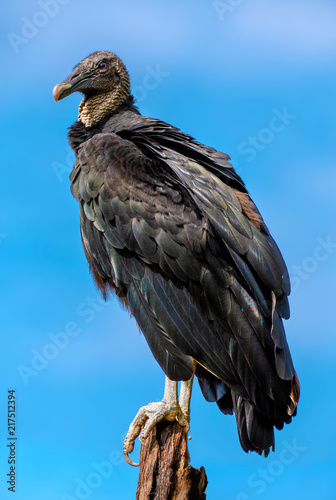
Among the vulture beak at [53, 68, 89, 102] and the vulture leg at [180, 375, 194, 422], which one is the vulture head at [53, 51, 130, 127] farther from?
the vulture leg at [180, 375, 194, 422]

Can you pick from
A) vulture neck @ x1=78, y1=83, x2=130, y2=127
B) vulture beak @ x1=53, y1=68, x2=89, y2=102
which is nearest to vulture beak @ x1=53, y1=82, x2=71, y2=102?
vulture beak @ x1=53, y1=68, x2=89, y2=102

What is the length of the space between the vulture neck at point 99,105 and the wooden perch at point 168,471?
9.92 ft

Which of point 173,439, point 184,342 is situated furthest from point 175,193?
point 173,439

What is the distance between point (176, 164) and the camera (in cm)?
656

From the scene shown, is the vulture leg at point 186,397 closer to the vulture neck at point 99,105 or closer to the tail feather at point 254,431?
the tail feather at point 254,431

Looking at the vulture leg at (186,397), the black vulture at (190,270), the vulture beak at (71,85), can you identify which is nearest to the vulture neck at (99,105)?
the vulture beak at (71,85)

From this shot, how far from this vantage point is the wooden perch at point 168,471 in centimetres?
609

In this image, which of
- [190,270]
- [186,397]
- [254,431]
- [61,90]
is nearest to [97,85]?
[61,90]

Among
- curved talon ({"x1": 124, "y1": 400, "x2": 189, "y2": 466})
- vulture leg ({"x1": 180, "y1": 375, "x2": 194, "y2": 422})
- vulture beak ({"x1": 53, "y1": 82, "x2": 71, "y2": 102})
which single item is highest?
vulture beak ({"x1": 53, "y1": 82, "x2": 71, "y2": 102})

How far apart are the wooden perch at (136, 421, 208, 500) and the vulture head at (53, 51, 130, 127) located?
3071 mm

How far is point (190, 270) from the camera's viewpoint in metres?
6.27

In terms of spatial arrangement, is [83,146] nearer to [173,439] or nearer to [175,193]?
[175,193]

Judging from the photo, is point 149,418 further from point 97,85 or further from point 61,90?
point 97,85

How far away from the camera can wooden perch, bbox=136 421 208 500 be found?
240 inches
